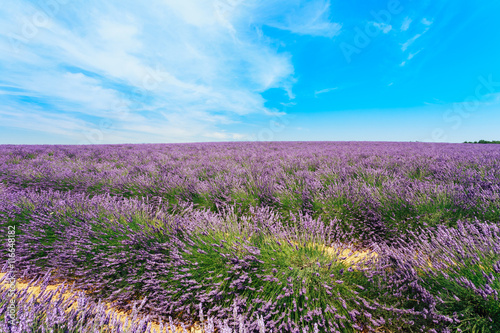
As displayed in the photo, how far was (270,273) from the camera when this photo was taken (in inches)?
58.4

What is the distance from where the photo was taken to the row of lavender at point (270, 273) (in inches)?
49.1

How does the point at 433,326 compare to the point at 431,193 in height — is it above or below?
below

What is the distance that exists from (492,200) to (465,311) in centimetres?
198

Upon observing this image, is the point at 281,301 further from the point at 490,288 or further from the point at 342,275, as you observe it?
the point at 490,288

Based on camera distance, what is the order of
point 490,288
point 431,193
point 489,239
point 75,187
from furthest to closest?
1. point 75,187
2. point 431,193
3. point 489,239
4. point 490,288

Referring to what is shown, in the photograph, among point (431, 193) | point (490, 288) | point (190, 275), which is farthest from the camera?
point (431, 193)

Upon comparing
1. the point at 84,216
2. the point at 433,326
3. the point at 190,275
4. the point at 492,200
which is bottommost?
the point at 433,326

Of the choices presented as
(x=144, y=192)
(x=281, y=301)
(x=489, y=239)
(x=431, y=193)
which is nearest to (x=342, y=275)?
(x=281, y=301)

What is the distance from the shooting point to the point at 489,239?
1.37 meters

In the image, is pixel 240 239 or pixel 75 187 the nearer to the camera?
pixel 240 239

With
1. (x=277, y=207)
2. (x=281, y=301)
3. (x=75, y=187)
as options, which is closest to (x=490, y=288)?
(x=281, y=301)

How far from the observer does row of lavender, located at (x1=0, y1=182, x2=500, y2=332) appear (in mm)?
1247

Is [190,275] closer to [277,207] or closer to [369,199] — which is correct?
[277,207]

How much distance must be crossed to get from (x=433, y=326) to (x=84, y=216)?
3257 mm
